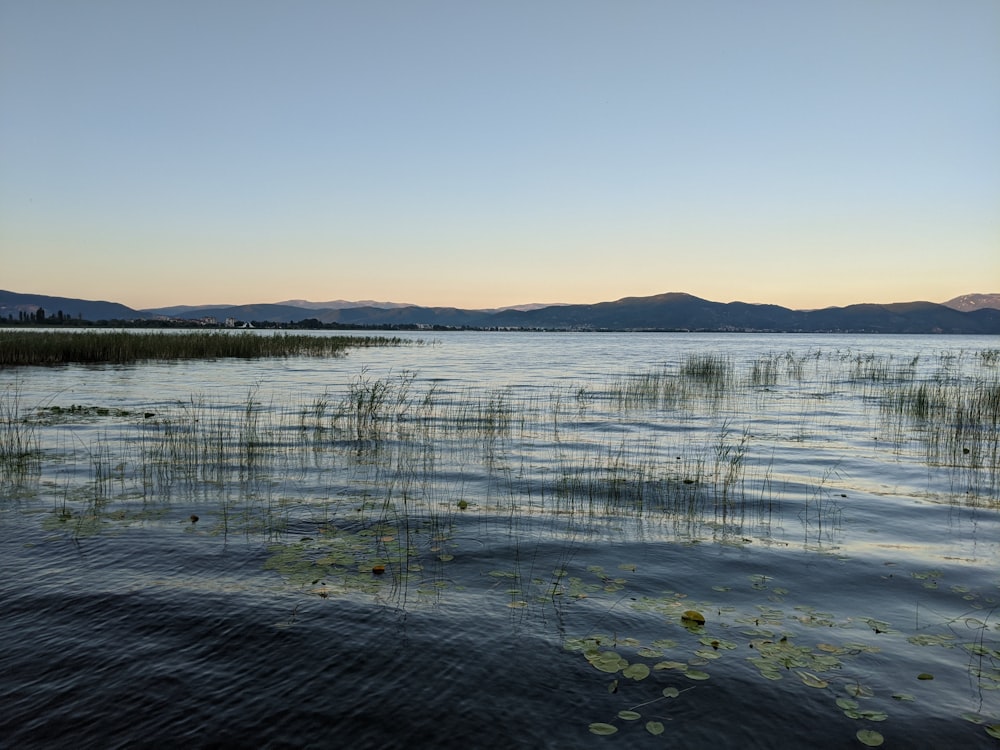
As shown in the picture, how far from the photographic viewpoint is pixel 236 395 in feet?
90.1

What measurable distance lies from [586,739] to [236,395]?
2608 centimetres

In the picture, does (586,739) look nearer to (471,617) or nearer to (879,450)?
(471,617)

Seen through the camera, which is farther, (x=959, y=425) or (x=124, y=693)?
(x=959, y=425)

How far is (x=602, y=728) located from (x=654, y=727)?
1.29 feet

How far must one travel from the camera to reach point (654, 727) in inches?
183

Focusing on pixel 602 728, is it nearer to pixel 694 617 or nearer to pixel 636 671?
pixel 636 671

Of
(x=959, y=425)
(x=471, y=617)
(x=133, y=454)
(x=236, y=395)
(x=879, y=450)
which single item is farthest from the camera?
(x=236, y=395)

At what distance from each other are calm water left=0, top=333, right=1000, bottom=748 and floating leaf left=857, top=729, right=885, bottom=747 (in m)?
0.10

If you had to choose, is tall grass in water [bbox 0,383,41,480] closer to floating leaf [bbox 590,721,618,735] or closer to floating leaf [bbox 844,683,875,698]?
floating leaf [bbox 590,721,618,735]

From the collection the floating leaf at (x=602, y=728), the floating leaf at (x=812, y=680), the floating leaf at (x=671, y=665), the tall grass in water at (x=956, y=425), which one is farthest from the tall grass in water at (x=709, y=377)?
the floating leaf at (x=602, y=728)

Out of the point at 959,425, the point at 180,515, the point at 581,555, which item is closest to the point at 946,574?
the point at 581,555

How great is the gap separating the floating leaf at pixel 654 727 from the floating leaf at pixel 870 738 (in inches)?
57.1

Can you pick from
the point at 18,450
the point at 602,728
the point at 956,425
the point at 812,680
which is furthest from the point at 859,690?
the point at 956,425

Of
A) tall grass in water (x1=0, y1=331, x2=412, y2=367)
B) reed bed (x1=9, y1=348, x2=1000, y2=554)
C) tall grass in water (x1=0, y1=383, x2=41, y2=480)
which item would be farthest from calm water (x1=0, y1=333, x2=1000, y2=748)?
tall grass in water (x1=0, y1=331, x2=412, y2=367)
